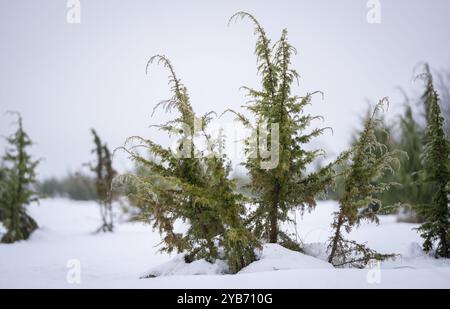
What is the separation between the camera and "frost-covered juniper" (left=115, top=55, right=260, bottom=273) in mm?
6184

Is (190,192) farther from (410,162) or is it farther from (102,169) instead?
(102,169)

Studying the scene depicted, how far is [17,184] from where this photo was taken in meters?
17.4

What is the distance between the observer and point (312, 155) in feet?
22.9

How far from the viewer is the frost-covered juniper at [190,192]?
20.3 ft

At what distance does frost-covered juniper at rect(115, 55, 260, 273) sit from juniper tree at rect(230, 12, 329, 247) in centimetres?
79

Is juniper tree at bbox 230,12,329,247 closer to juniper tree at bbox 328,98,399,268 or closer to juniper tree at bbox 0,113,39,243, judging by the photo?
juniper tree at bbox 328,98,399,268

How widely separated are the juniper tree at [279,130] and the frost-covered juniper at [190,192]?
785 mm

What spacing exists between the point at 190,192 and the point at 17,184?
15.5m

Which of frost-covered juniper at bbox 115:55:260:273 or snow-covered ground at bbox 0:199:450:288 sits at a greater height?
frost-covered juniper at bbox 115:55:260:273

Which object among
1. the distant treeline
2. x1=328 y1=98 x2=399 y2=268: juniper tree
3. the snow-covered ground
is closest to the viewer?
the snow-covered ground

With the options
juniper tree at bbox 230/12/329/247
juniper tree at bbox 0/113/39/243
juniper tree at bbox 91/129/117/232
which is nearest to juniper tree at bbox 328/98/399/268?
juniper tree at bbox 230/12/329/247

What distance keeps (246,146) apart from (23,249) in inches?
505

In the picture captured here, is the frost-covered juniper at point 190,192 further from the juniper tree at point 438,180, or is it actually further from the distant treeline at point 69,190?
the distant treeline at point 69,190

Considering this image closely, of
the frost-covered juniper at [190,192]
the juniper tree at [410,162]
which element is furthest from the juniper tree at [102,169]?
the juniper tree at [410,162]
